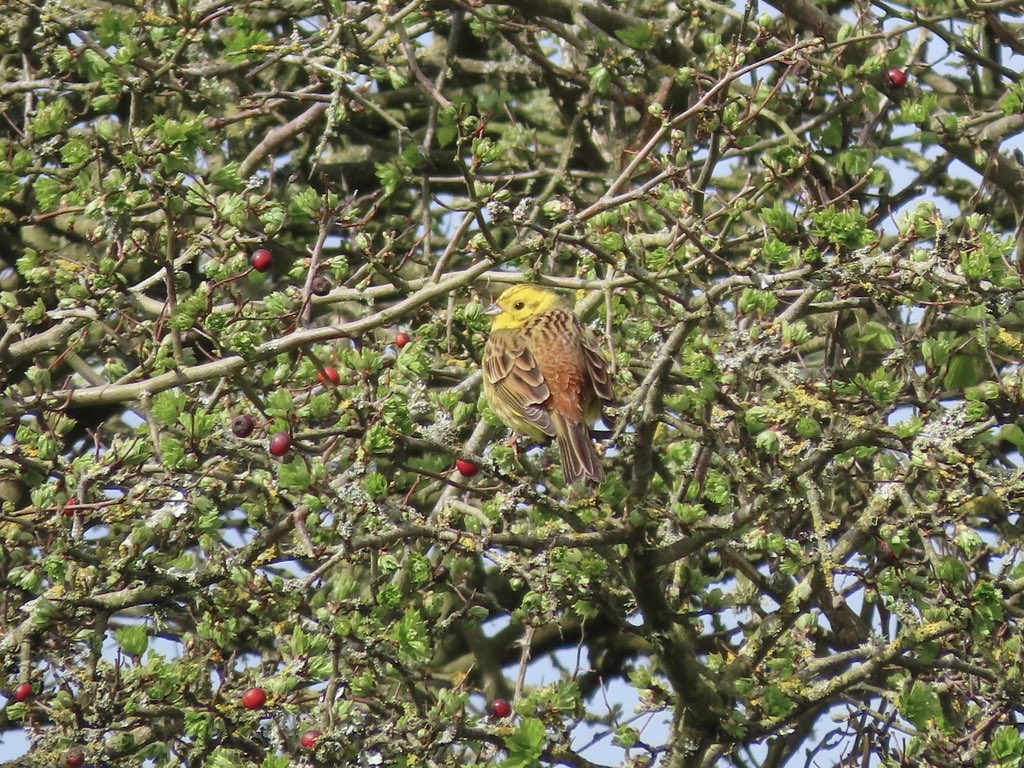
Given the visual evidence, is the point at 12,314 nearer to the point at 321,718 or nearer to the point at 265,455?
the point at 265,455

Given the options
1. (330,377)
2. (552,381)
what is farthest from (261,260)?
(552,381)

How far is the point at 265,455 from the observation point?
13.4 feet

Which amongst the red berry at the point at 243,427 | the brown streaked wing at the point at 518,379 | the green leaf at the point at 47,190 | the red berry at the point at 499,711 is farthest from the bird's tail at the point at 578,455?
the green leaf at the point at 47,190

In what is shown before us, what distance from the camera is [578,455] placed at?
186 inches

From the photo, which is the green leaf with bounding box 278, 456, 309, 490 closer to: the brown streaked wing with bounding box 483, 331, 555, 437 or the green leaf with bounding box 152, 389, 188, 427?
the green leaf with bounding box 152, 389, 188, 427

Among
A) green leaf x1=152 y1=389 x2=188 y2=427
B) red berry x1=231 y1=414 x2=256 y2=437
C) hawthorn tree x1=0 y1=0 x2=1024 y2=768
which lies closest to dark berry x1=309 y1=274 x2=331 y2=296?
hawthorn tree x1=0 y1=0 x2=1024 y2=768

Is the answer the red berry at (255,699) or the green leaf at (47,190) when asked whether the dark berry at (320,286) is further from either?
the red berry at (255,699)

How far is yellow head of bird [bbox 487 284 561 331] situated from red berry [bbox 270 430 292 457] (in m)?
2.57

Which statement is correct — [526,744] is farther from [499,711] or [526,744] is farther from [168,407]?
[168,407]

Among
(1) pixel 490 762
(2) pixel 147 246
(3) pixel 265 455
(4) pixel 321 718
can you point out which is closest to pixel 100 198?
(2) pixel 147 246

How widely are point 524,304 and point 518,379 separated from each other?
40.7 inches

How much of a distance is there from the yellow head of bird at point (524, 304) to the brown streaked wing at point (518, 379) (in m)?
0.56

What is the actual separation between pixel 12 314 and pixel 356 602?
5.28ft

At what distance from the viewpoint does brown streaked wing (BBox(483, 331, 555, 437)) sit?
5226mm
